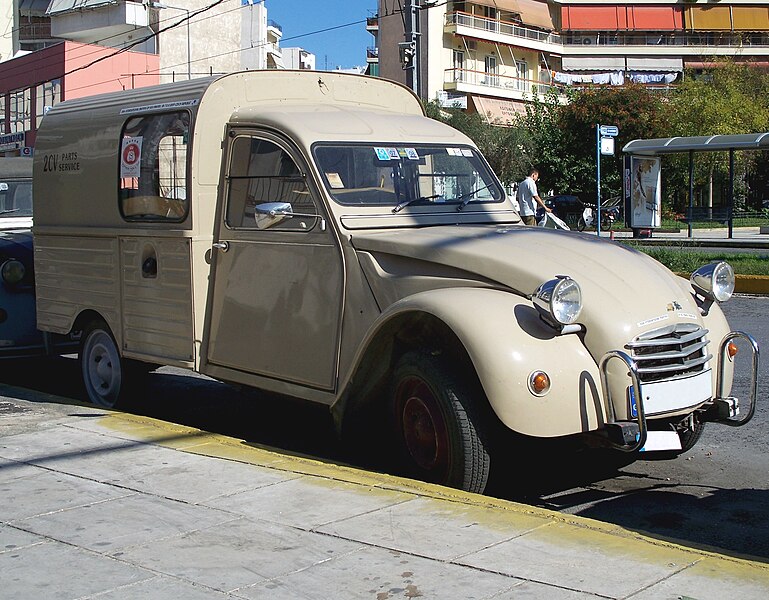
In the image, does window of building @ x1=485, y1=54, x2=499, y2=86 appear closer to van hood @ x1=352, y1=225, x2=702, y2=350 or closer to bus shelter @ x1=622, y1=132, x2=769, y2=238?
bus shelter @ x1=622, y1=132, x2=769, y2=238

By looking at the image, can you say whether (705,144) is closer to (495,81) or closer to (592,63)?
(495,81)

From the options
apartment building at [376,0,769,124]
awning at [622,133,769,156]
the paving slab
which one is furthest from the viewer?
apartment building at [376,0,769,124]

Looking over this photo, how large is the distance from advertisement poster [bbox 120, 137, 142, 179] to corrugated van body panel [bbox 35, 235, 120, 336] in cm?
51

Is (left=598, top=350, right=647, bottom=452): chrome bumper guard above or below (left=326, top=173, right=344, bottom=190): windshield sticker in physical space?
below

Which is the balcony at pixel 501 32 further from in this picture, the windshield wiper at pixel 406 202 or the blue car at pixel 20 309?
the windshield wiper at pixel 406 202

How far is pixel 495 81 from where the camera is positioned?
62.6 meters

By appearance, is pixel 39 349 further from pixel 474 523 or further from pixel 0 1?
pixel 0 1

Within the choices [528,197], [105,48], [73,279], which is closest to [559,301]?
[73,279]

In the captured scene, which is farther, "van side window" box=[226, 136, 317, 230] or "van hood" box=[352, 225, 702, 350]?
"van side window" box=[226, 136, 317, 230]

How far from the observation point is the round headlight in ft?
29.6

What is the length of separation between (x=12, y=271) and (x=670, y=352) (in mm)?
6119

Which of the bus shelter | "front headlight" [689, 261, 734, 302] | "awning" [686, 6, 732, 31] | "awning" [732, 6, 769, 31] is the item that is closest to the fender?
"front headlight" [689, 261, 734, 302]

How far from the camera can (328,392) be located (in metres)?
5.91

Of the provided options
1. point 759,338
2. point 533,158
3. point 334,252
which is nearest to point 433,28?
point 533,158
